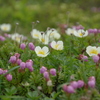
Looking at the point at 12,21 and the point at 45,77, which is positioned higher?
the point at 12,21

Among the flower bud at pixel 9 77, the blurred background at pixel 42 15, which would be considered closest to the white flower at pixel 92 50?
the flower bud at pixel 9 77

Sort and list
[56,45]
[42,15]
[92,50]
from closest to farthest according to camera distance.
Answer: [92,50]
[56,45]
[42,15]

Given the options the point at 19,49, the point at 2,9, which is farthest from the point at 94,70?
the point at 2,9

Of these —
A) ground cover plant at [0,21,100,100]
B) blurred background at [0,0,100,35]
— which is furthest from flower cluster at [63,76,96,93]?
blurred background at [0,0,100,35]

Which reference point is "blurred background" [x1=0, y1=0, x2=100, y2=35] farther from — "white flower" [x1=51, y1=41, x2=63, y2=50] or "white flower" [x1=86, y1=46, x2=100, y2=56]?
"white flower" [x1=86, y1=46, x2=100, y2=56]

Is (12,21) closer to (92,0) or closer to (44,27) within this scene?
(44,27)

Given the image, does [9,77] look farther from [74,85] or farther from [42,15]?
[42,15]

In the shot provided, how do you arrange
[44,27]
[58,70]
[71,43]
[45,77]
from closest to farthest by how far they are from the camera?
[45,77] → [58,70] → [71,43] → [44,27]

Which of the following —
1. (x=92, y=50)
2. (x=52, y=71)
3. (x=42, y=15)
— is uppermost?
(x=42, y=15)

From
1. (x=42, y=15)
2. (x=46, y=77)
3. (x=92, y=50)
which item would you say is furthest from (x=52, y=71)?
(x=42, y=15)

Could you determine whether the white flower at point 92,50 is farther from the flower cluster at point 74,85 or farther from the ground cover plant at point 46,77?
the flower cluster at point 74,85

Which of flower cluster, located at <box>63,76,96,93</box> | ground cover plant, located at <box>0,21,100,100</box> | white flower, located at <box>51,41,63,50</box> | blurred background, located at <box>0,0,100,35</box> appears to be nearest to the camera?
flower cluster, located at <box>63,76,96,93</box>
